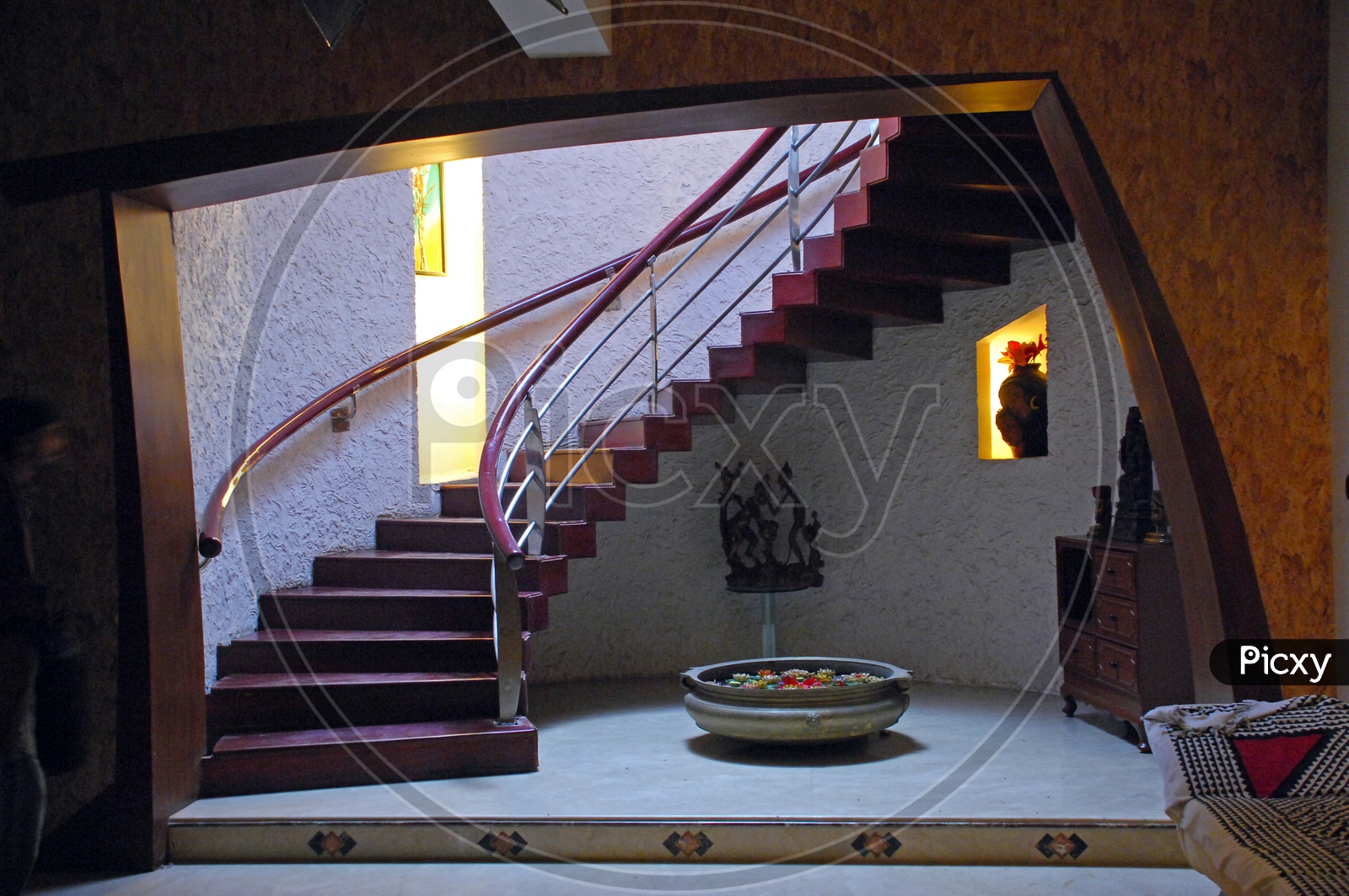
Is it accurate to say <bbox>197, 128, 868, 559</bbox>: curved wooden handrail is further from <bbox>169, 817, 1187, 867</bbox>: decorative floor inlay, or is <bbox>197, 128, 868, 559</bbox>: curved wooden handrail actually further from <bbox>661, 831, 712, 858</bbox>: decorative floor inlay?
<bbox>661, 831, 712, 858</bbox>: decorative floor inlay

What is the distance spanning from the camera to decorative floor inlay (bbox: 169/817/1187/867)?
3.01m

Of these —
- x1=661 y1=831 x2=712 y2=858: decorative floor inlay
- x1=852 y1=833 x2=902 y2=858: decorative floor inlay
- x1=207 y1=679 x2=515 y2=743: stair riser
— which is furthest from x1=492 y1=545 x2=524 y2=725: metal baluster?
x1=852 y1=833 x2=902 y2=858: decorative floor inlay

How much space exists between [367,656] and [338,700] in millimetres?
246

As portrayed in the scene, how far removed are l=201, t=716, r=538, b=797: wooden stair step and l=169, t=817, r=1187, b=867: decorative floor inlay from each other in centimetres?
29

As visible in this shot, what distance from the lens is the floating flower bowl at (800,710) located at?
3.82 meters

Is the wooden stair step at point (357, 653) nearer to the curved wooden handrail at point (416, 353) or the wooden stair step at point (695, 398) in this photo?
the curved wooden handrail at point (416, 353)

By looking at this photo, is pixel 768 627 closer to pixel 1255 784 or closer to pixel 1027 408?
pixel 1027 408

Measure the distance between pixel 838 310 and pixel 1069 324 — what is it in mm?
1076

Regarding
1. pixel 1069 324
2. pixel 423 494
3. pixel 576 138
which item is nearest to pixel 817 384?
pixel 1069 324

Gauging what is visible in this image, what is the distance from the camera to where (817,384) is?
5.77 metres

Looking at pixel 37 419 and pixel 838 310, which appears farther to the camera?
pixel 838 310

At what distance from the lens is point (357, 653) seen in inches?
159

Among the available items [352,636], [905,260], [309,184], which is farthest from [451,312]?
[309,184]

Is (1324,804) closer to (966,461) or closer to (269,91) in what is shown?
(269,91)
